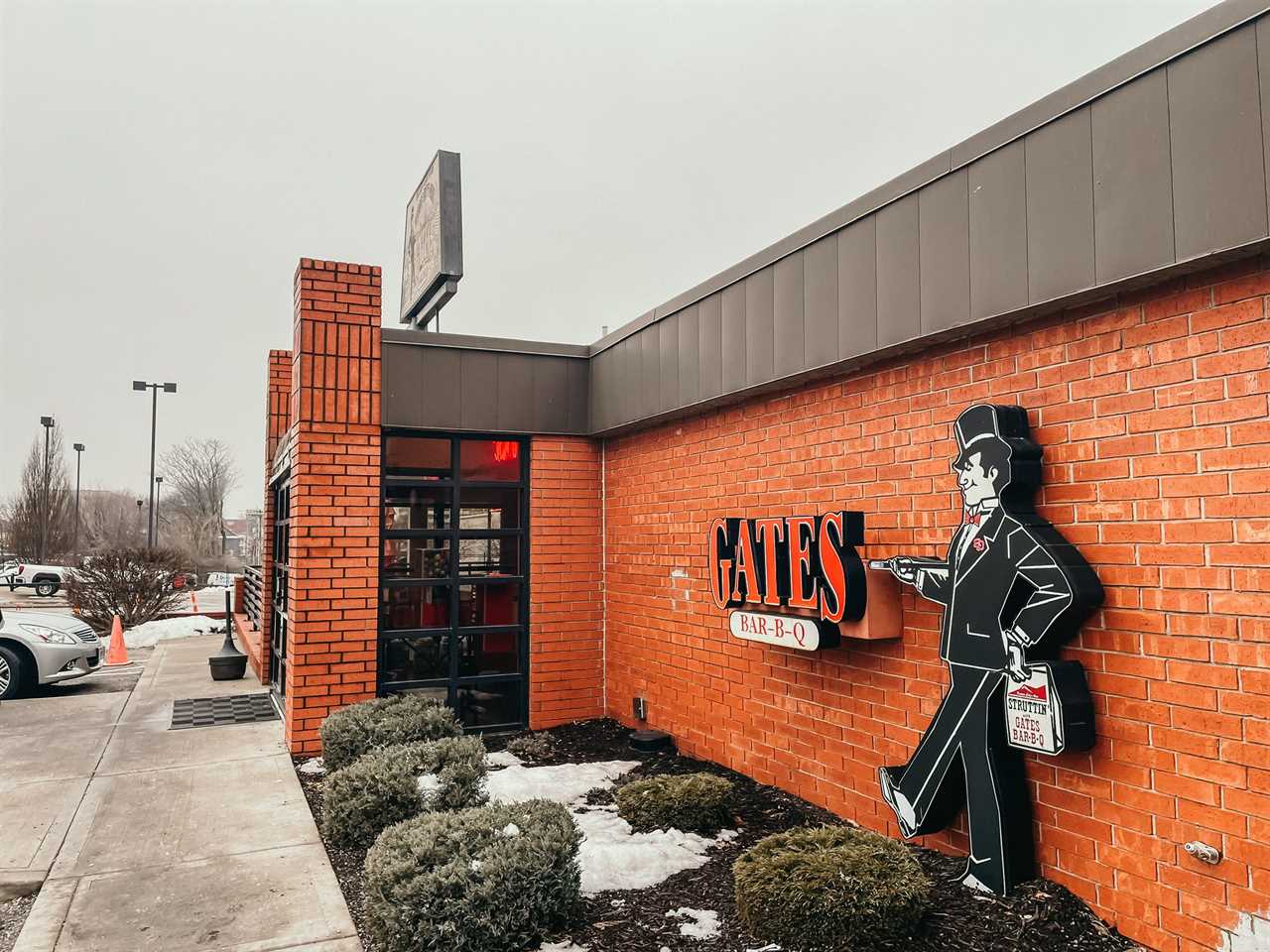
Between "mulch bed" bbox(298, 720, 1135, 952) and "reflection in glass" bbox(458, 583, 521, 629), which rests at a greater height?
"reflection in glass" bbox(458, 583, 521, 629)

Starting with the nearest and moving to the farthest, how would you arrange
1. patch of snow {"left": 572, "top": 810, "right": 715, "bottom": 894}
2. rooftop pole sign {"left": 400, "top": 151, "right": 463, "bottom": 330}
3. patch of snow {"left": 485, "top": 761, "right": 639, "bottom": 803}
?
patch of snow {"left": 572, "top": 810, "right": 715, "bottom": 894} → patch of snow {"left": 485, "top": 761, "right": 639, "bottom": 803} → rooftop pole sign {"left": 400, "top": 151, "right": 463, "bottom": 330}

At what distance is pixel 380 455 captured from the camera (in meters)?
7.80

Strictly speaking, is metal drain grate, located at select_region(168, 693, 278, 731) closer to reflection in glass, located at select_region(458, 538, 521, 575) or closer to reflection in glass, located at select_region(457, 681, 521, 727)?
reflection in glass, located at select_region(457, 681, 521, 727)

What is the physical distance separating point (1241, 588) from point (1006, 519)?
0.95m

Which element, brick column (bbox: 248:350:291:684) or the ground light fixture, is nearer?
brick column (bbox: 248:350:291:684)

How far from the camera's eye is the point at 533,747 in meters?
7.18

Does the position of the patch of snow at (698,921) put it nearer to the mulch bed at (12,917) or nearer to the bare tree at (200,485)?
the mulch bed at (12,917)

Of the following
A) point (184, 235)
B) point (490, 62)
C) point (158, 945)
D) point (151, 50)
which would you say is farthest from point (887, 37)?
point (184, 235)

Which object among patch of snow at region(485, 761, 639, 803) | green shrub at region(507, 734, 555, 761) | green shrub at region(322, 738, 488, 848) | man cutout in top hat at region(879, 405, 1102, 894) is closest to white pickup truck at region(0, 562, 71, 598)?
green shrub at region(507, 734, 555, 761)

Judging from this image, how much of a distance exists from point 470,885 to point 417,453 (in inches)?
208

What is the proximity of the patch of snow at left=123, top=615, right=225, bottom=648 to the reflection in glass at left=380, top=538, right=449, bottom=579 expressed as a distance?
35.1 ft

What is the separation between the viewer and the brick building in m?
3.08

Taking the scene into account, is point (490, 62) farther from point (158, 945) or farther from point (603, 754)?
point (158, 945)

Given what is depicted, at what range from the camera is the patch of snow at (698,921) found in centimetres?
366
